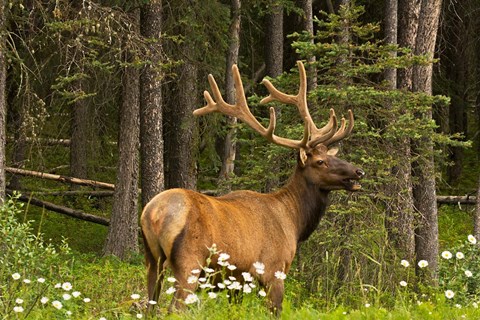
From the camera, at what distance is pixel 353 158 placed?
1284 cm

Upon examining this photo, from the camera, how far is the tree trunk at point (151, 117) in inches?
655

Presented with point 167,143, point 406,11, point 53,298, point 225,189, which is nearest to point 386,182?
point 225,189

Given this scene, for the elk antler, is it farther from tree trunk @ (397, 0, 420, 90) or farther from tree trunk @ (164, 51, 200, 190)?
tree trunk @ (164, 51, 200, 190)

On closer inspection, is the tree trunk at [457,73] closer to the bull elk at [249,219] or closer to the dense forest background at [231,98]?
the dense forest background at [231,98]

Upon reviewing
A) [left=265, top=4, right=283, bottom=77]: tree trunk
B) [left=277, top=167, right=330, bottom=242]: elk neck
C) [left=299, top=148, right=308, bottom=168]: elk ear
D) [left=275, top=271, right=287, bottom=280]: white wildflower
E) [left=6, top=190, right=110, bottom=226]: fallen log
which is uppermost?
[left=265, top=4, right=283, bottom=77]: tree trunk

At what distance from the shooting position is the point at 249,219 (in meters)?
9.52

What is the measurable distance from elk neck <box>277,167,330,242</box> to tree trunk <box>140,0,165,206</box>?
6.38m

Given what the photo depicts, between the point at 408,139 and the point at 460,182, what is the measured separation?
14.7 meters

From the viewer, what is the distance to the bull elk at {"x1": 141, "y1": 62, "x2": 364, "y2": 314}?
27.3 feet

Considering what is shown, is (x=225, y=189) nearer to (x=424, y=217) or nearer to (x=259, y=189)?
(x=259, y=189)

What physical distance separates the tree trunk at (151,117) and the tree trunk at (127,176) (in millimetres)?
169

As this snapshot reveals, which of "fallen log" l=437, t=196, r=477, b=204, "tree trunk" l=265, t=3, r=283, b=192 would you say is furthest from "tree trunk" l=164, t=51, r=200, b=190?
"fallen log" l=437, t=196, r=477, b=204

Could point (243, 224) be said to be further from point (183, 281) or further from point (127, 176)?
point (127, 176)

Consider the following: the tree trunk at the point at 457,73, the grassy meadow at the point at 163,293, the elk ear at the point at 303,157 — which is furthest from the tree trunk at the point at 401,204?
the tree trunk at the point at 457,73
